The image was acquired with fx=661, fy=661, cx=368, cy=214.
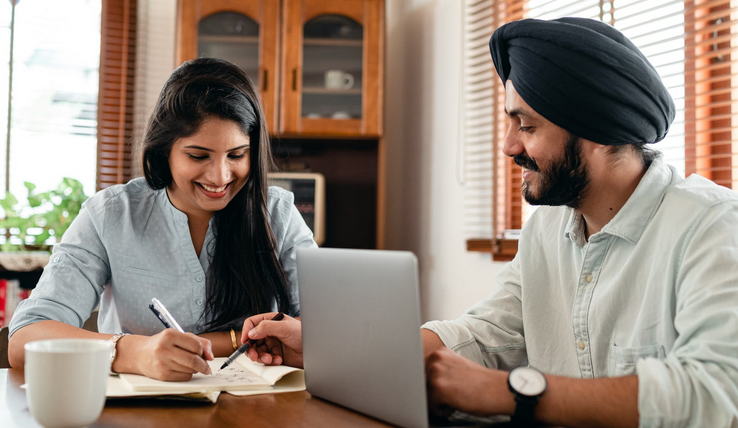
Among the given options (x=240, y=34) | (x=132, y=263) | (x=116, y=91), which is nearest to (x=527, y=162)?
(x=132, y=263)

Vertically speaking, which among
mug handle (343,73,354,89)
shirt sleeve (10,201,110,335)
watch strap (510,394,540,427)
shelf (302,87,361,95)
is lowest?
watch strap (510,394,540,427)

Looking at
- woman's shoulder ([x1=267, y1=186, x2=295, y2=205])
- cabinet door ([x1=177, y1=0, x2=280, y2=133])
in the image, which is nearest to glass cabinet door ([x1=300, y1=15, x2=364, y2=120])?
cabinet door ([x1=177, y1=0, x2=280, y2=133])

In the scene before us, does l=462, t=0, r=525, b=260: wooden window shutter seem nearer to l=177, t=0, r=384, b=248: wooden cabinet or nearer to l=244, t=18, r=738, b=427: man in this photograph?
l=177, t=0, r=384, b=248: wooden cabinet

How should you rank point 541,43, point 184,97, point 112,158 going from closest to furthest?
1. point 541,43
2. point 184,97
3. point 112,158

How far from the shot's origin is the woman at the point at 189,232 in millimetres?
1420

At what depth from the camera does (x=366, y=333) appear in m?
0.86

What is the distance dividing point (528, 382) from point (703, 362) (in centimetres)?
22

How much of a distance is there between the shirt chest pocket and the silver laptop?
278 millimetres

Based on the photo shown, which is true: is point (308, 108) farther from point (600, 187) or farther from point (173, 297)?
point (600, 187)

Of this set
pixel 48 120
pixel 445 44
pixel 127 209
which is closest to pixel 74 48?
pixel 48 120

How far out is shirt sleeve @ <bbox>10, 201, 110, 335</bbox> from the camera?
1.27 meters

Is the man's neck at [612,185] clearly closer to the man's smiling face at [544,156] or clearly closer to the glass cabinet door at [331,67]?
the man's smiling face at [544,156]

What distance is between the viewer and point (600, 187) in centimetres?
114

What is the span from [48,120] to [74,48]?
0.39 meters
